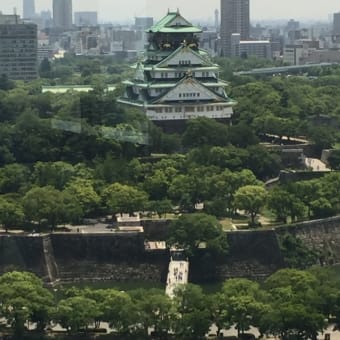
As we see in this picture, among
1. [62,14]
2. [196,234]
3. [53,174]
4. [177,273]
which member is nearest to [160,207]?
[196,234]

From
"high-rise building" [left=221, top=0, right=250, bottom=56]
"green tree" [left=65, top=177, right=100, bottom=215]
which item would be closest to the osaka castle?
"green tree" [left=65, top=177, right=100, bottom=215]

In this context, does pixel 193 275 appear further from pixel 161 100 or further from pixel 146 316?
pixel 161 100

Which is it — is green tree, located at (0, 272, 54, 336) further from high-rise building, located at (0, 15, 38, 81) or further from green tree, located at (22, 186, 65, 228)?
high-rise building, located at (0, 15, 38, 81)

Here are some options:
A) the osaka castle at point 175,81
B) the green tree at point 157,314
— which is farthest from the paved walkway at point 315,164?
the green tree at point 157,314

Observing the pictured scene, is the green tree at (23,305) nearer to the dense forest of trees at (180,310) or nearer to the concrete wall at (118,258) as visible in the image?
the dense forest of trees at (180,310)

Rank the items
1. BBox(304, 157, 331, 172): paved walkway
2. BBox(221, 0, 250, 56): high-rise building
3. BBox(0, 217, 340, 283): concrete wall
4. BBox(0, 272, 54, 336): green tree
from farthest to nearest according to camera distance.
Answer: BBox(221, 0, 250, 56): high-rise building < BBox(304, 157, 331, 172): paved walkway < BBox(0, 217, 340, 283): concrete wall < BBox(0, 272, 54, 336): green tree

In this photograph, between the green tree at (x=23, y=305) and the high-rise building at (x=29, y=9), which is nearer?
the green tree at (x=23, y=305)

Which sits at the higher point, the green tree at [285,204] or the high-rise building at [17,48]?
the high-rise building at [17,48]
